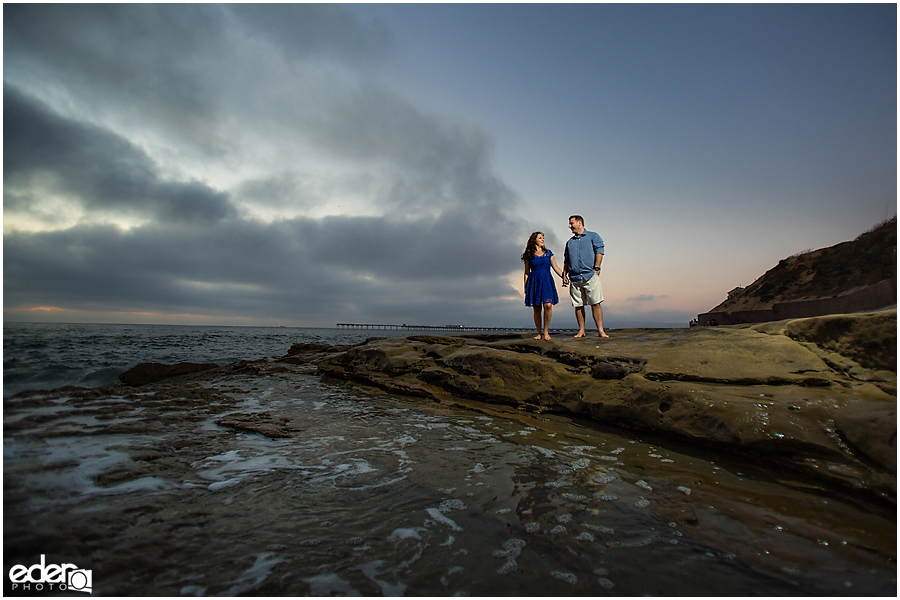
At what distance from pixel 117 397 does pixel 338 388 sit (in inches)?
151

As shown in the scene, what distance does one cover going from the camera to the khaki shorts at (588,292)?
21.6 feet

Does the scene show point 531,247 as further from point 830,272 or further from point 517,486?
point 830,272

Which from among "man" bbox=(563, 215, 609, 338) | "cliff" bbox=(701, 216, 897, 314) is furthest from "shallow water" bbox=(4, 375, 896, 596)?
"cliff" bbox=(701, 216, 897, 314)

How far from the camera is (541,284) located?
6969 millimetres

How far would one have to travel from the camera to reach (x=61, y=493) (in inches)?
96.3

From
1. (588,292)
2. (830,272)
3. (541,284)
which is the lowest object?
(588,292)

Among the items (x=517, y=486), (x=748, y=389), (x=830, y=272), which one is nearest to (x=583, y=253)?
(x=748, y=389)

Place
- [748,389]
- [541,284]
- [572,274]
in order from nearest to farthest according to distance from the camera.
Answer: [748,389], [572,274], [541,284]

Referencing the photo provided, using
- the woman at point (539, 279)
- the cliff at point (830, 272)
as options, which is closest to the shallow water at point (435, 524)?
the woman at point (539, 279)

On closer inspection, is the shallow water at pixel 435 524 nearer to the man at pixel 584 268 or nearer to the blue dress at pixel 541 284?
the man at pixel 584 268

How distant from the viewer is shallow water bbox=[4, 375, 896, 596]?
180 centimetres

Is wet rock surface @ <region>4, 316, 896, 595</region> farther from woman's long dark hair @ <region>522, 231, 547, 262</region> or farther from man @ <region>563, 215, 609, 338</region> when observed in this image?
woman's long dark hair @ <region>522, 231, 547, 262</region>

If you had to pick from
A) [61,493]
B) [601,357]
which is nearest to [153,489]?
[61,493]

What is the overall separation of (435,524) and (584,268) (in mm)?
5465
